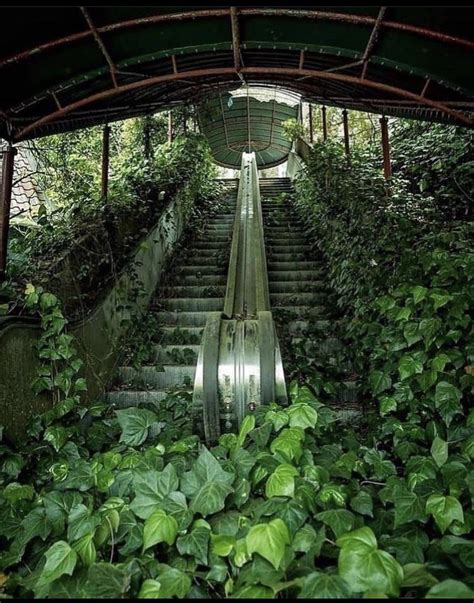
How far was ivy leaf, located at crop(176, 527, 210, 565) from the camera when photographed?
1.39m

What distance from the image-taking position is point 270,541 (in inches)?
50.2

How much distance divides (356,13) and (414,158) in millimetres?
4070

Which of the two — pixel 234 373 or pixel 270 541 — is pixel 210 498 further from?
pixel 234 373

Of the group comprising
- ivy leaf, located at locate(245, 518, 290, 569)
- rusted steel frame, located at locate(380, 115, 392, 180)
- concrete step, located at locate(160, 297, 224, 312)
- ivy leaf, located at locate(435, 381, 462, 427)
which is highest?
rusted steel frame, located at locate(380, 115, 392, 180)

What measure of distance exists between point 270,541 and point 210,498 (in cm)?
30

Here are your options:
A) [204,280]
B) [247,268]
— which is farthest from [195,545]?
[204,280]

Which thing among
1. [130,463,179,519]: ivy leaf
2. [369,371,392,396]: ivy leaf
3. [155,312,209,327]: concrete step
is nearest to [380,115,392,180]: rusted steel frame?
[155,312,209,327]: concrete step

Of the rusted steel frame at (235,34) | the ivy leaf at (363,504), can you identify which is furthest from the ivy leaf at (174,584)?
the rusted steel frame at (235,34)

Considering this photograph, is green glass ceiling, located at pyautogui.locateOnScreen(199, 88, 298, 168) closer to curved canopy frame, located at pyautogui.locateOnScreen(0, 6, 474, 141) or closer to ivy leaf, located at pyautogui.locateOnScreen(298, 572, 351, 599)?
curved canopy frame, located at pyautogui.locateOnScreen(0, 6, 474, 141)

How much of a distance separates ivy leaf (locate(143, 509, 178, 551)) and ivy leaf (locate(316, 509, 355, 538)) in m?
0.48

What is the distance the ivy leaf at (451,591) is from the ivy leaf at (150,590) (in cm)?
70

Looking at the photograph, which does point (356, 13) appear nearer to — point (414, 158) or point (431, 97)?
point (431, 97)

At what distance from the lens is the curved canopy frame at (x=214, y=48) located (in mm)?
2541

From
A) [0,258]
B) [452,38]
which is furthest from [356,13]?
[0,258]
